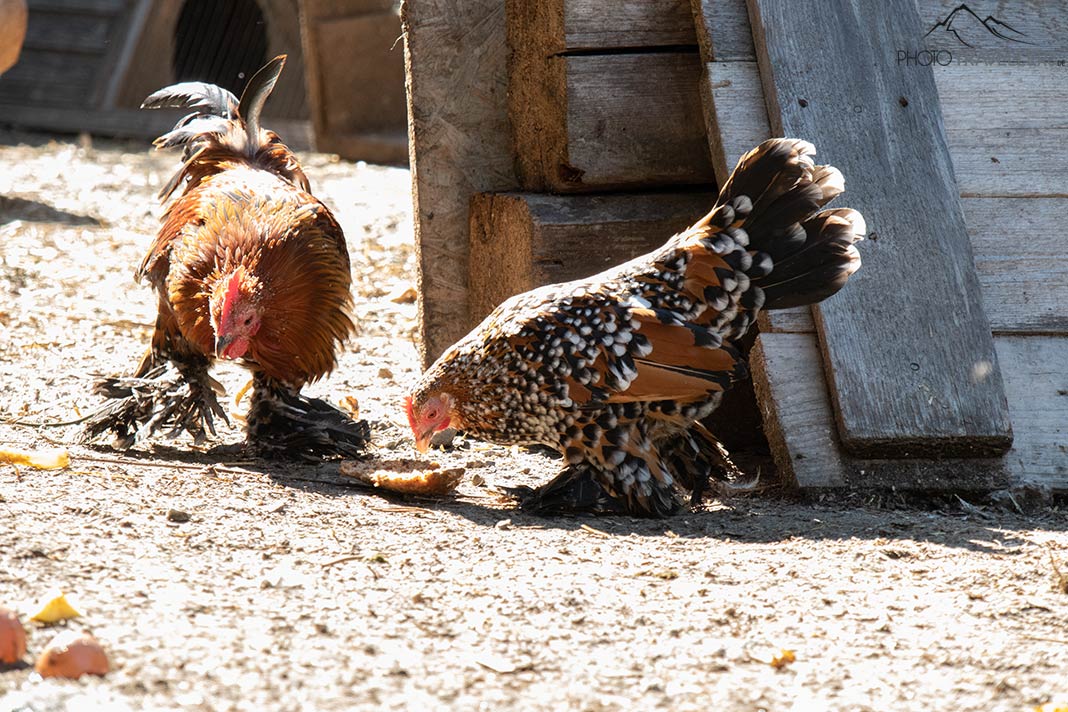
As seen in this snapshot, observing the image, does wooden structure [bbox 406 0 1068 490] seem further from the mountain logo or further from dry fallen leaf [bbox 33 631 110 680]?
dry fallen leaf [bbox 33 631 110 680]

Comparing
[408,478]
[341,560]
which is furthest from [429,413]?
[341,560]

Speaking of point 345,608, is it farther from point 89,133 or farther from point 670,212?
point 89,133

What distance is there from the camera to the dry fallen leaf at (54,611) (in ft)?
7.80

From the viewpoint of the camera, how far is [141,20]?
1161 cm

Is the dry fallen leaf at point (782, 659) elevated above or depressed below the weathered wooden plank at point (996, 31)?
below

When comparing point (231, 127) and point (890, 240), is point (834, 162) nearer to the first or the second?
point (890, 240)

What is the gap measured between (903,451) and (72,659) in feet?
8.17

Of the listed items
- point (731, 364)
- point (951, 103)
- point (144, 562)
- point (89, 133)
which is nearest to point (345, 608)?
point (144, 562)

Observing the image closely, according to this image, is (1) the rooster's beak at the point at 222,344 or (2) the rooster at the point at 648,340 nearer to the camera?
(2) the rooster at the point at 648,340

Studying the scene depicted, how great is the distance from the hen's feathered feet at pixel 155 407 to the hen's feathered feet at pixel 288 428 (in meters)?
0.18

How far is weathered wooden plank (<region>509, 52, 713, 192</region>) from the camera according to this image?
4316 millimetres

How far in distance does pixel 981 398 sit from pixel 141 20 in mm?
10037

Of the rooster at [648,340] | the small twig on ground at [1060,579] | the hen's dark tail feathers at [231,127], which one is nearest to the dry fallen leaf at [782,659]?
the small twig on ground at [1060,579]

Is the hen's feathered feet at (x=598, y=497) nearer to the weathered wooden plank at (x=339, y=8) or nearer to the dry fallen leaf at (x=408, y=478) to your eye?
the dry fallen leaf at (x=408, y=478)
